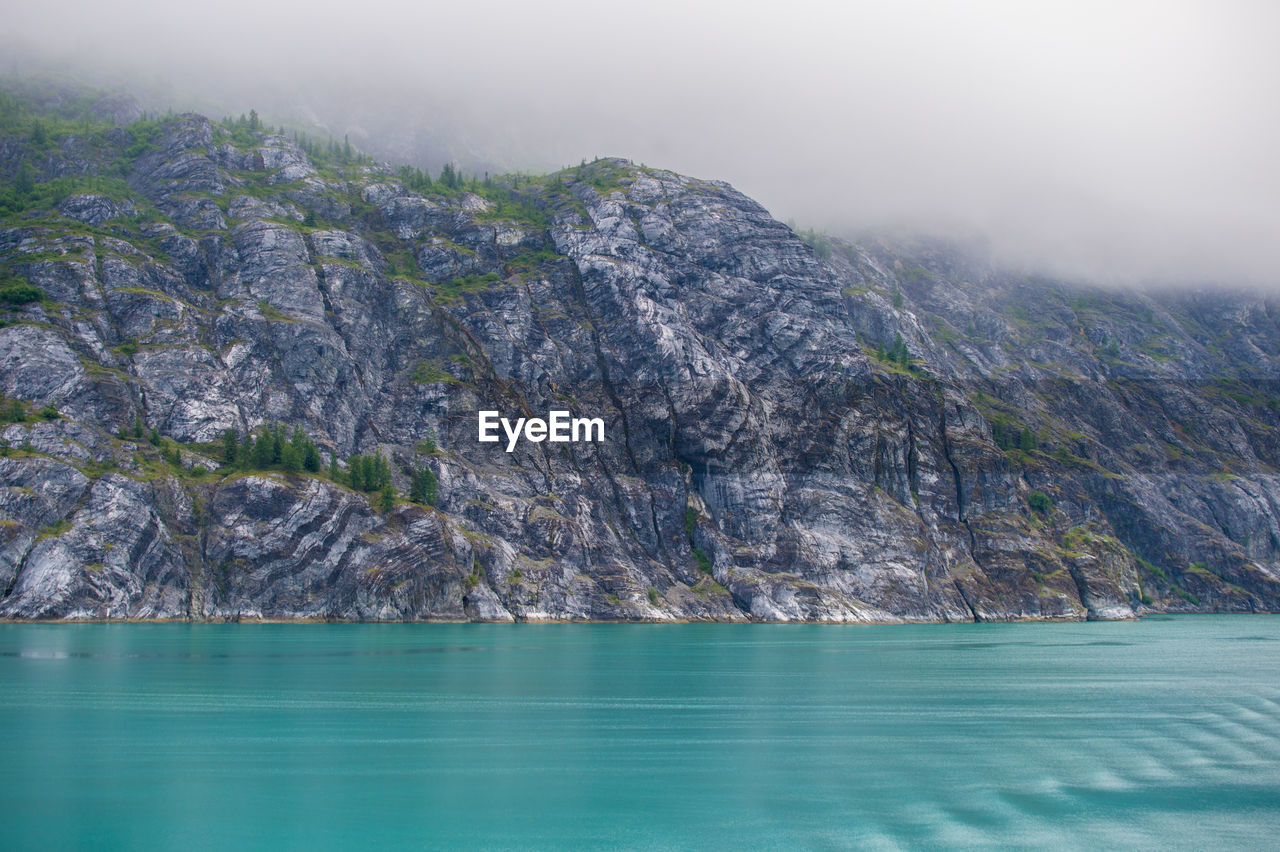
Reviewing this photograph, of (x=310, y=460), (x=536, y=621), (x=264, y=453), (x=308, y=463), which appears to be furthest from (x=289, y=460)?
(x=536, y=621)

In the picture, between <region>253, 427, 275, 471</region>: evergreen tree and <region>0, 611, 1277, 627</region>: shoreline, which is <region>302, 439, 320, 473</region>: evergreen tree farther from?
<region>0, 611, 1277, 627</region>: shoreline

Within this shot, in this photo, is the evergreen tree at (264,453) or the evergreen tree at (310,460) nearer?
the evergreen tree at (264,453)

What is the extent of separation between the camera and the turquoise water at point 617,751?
38094 millimetres

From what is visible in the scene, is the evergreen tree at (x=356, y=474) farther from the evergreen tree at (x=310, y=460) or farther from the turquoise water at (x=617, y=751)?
the turquoise water at (x=617, y=751)

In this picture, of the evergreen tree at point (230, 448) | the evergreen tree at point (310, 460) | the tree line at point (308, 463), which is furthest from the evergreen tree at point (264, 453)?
the evergreen tree at point (310, 460)

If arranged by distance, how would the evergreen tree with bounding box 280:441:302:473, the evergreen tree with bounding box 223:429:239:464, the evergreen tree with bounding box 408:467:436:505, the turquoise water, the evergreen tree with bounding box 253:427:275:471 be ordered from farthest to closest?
the evergreen tree with bounding box 408:467:436:505 → the evergreen tree with bounding box 223:429:239:464 → the evergreen tree with bounding box 253:427:275:471 → the evergreen tree with bounding box 280:441:302:473 → the turquoise water

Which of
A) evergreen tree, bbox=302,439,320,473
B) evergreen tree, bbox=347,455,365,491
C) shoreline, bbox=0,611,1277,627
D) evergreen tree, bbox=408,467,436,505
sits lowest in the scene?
shoreline, bbox=0,611,1277,627

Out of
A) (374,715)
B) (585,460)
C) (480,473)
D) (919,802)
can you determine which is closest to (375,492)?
(480,473)

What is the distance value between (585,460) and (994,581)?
8964 cm

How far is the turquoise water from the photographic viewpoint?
38.1 m

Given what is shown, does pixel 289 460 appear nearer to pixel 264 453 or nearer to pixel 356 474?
pixel 264 453

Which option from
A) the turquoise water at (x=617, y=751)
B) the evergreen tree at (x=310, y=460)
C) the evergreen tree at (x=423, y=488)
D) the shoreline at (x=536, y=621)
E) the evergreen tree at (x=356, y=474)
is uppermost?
the turquoise water at (x=617, y=751)

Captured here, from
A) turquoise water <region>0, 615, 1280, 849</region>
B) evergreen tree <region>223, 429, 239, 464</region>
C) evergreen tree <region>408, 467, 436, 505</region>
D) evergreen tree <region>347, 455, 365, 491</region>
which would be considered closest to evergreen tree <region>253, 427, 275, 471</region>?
evergreen tree <region>223, 429, 239, 464</region>

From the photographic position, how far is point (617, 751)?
52.0 m
